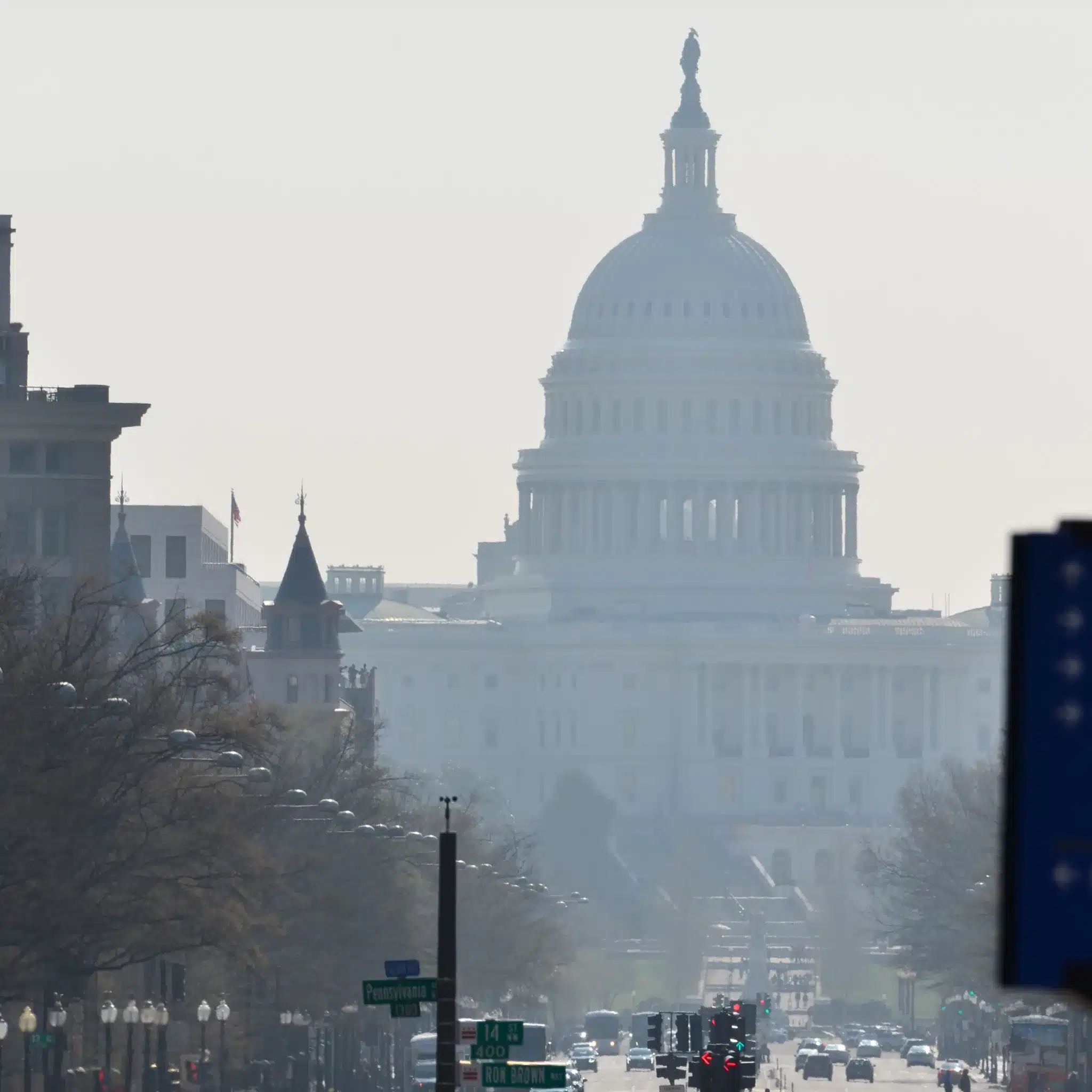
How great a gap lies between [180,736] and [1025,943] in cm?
4008

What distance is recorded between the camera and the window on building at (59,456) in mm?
106062

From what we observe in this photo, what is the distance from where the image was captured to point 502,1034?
23.3 meters

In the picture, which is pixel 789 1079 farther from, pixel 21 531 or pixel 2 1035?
pixel 2 1035

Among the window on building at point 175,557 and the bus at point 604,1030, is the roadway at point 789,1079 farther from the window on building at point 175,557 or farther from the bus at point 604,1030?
the window on building at point 175,557

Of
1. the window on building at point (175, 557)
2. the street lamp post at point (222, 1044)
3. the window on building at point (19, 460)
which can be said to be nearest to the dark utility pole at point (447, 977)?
the street lamp post at point (222, 1044)

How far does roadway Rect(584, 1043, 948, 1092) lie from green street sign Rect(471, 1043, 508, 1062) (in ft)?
240

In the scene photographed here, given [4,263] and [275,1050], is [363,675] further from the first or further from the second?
[275,1050]

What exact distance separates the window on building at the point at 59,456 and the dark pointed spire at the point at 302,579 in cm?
6538

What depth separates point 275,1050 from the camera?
3216 inches

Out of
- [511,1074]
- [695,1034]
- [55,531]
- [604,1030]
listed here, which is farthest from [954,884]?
[511,1074]

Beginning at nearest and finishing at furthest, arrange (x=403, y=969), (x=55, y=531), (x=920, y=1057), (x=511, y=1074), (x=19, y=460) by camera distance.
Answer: (x=511, y=1074)
(x=403, y=969)
(x=55, y=531)
(x=19, y=460)
(x=920, y=1057)

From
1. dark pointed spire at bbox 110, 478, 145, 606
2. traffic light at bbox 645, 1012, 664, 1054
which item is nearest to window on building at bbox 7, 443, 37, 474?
dark pointed spire at bbox 110, 478, 145, 606

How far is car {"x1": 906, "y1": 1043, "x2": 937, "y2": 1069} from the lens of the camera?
132625 mm

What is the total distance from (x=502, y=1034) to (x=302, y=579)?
154788 millimetres
